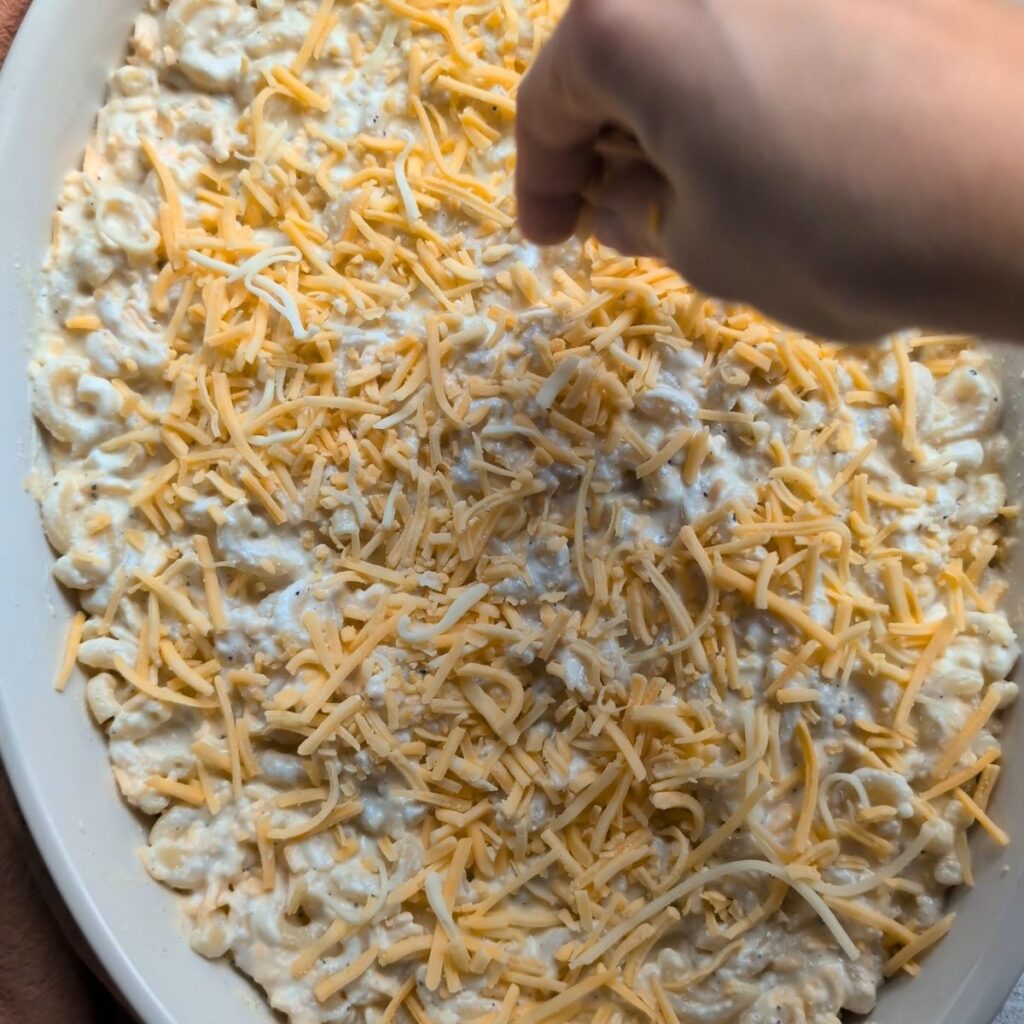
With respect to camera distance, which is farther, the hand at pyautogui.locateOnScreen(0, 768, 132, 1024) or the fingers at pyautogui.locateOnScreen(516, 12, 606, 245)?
the hand at pyautogui.locateOnScreen(0, 768, 132, 1024)

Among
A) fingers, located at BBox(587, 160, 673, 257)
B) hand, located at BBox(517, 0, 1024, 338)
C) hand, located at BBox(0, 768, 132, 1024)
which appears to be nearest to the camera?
hand, located at BBox(517, 0, 1024, 338)

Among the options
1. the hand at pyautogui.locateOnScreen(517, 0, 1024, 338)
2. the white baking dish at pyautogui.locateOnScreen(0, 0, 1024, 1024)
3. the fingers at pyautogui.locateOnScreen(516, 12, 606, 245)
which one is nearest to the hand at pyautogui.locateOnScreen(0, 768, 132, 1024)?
the white baking dish at pyautogui.locateOnScreen(0, 0, 1024, 1024)

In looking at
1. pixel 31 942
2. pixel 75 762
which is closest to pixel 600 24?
pixel 75 762

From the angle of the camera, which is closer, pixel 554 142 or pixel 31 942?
pixel 554 142

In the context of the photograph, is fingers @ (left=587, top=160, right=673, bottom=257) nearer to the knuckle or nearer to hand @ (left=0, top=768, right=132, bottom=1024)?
the knuckle

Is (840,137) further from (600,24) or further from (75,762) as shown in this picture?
(75,762)

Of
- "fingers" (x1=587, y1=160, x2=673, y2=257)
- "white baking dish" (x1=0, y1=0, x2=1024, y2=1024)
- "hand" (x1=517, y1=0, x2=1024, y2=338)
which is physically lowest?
"white baking dish" (x1=0, y1=0, x2=1024, y2=1024)
